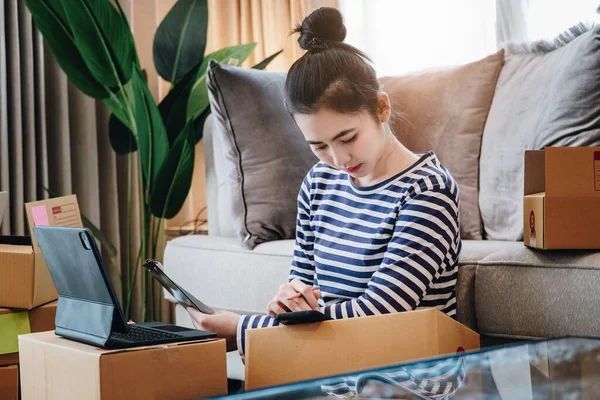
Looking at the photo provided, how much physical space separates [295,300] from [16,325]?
584 millimetres

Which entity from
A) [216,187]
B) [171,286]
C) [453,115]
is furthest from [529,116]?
[171,286]

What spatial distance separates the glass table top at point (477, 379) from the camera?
51 centimetres

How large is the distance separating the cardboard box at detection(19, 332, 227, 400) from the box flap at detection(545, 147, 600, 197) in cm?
67

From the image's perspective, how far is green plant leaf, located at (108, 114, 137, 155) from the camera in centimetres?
276

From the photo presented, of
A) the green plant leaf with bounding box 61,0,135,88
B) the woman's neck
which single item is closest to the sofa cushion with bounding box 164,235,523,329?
the woman's neck

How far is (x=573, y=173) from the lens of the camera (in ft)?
4.42

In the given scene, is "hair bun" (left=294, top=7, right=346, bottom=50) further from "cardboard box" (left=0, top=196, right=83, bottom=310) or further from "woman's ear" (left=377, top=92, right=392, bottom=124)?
"cardboard box" (left=0, top=196, right=83, bottom=310)

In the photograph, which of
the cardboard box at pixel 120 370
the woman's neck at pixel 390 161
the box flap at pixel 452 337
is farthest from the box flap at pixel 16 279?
the box flap at pixel 452 337

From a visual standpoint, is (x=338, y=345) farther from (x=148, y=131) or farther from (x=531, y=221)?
(x=148, y=131)

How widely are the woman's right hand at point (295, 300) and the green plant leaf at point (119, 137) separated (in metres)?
1.59

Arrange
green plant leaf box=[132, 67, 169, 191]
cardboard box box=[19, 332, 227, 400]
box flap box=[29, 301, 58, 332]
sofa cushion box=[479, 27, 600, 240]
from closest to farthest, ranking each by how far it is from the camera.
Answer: cardboard box box=[19, 332, 227, 400] < box flap box=[29, 301, 58, 332] < sofa cushion box=[479, 27, 600, 240] < green plant leaf box=[132, 67, 169, 191]

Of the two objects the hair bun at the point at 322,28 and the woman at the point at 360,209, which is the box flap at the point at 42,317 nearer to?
the woman at the point at 360,209

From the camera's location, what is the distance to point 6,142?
→ 248 centimetres

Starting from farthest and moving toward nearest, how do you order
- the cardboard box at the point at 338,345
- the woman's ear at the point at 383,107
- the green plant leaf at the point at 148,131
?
the green plant leaf at the point at 148,131
the woman's ear at the point at 383,107
the cardboard box at the point at 338,345
